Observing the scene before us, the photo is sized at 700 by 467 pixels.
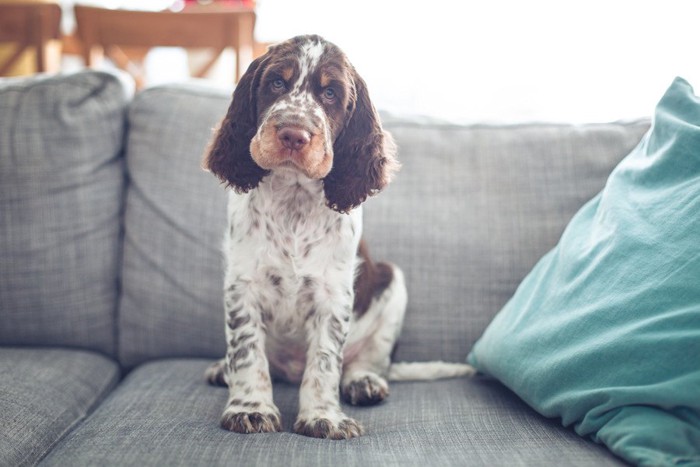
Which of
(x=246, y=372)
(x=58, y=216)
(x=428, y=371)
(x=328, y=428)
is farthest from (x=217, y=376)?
(x=58, y=216)

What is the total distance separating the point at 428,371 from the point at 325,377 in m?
0.47

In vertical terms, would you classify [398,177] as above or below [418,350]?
above

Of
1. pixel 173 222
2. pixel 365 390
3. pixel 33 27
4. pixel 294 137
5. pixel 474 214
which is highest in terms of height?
pixel 294 137

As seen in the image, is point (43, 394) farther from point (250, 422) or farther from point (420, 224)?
point (420, 224)

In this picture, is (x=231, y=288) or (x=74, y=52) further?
(x=74, y=52)

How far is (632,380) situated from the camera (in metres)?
1.39

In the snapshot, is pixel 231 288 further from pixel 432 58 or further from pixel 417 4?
pixel 417 4

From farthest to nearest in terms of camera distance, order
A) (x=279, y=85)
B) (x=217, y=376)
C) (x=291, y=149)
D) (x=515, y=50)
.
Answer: (x=515, y=50)
(x=217, y=376)
(x=279, y=85)
(x=291, y=149)

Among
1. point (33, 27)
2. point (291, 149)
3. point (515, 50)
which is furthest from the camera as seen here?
point (33, 27)

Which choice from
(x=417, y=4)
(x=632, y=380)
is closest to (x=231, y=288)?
(x=632, y=380)

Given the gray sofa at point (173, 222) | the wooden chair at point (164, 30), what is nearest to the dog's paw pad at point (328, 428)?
the gray sofa at point (173, 222)

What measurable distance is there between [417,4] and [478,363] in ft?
9.21

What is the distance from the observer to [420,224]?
7.39 feet

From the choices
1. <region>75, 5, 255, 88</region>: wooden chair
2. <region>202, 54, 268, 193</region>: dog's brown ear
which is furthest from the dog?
<region>75, 5, 255, 88</region>: wooden chair
